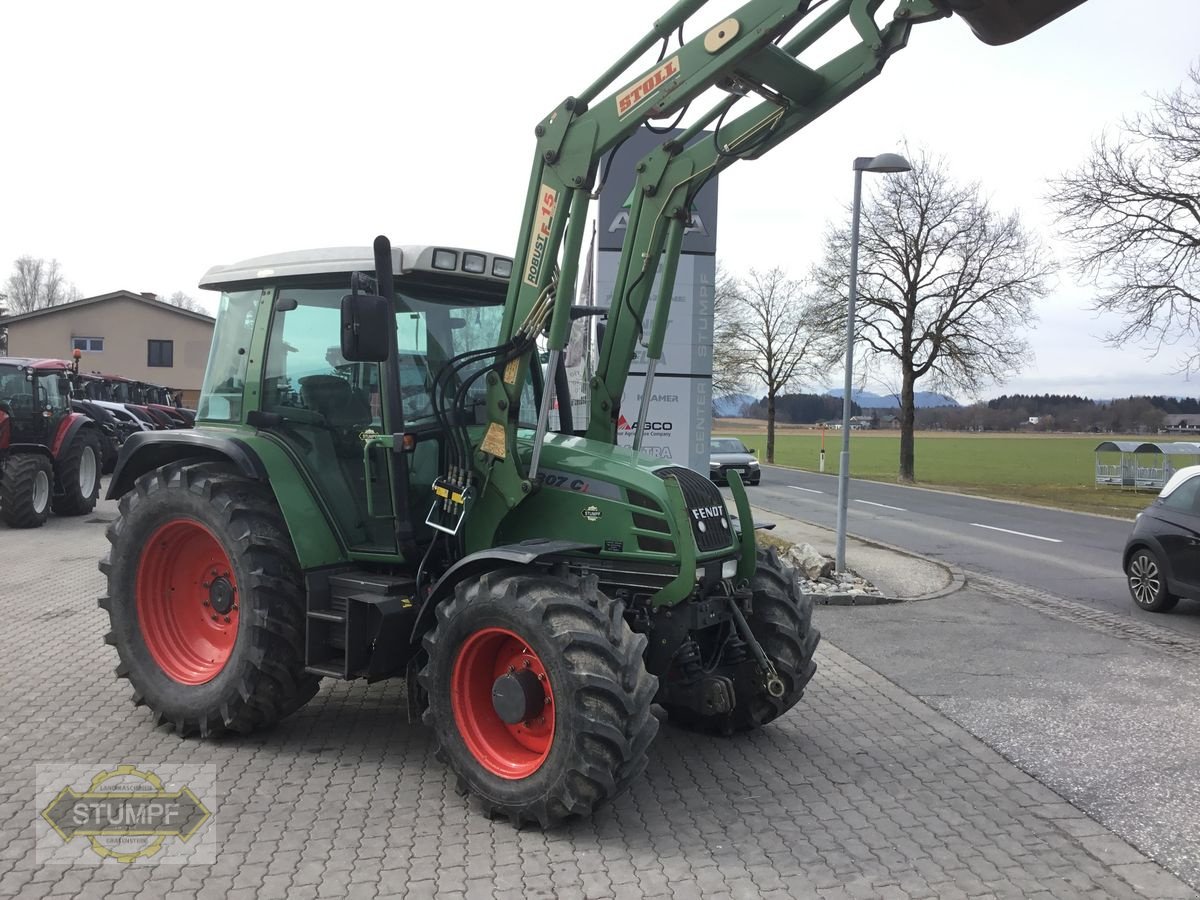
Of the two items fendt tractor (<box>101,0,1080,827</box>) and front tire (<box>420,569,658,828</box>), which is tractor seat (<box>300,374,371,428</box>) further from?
front tire (<box>420,569,658,828</box>)

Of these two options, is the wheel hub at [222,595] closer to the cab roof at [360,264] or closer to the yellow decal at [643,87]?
the cab roof at [360,264]

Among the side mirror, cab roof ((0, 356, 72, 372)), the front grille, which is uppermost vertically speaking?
cab roof ((0, 356, 72, 372))

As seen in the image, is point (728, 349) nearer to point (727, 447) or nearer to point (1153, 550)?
point (727, 447)

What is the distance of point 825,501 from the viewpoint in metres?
24.6

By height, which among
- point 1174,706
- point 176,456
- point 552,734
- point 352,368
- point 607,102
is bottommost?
point 1174,706

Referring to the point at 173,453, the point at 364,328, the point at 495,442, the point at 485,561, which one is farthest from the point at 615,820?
the point at 173,453

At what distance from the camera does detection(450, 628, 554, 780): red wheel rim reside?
4457mm

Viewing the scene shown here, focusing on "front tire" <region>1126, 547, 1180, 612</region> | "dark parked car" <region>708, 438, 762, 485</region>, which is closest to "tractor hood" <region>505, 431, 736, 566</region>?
"front tire" <region>1126, 547, 1180, 612</region>

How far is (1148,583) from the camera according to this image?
1021 cm

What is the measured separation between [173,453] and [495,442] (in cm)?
235

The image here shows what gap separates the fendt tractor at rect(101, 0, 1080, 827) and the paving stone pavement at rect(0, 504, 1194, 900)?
0.85ft

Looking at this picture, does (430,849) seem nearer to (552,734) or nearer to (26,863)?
(552,734)

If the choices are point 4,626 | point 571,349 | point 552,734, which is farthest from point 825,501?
point 552,734

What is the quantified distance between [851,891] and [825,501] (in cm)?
2126
